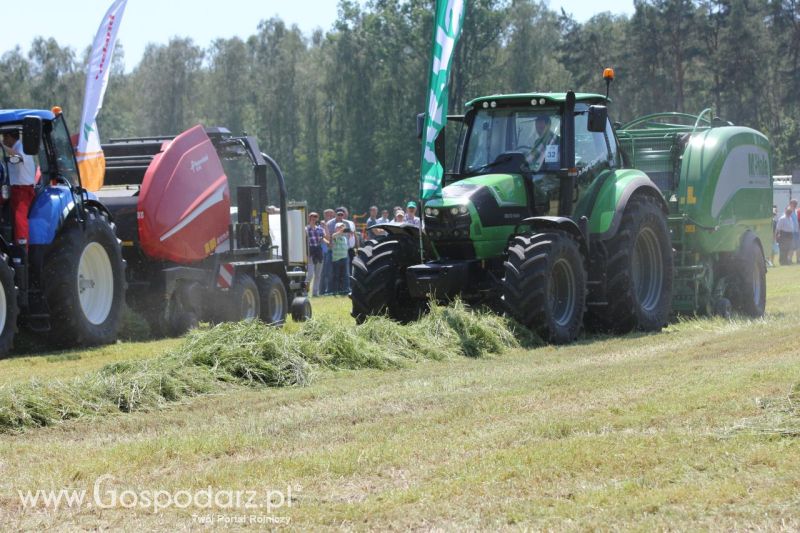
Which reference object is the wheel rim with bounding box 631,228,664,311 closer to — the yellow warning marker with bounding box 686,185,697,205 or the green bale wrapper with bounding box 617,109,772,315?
the green bale wrapper with bounding box 617,109,772,315

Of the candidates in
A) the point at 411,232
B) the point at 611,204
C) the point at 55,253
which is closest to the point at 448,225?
the point at 411,232

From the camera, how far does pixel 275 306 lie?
56.6ft

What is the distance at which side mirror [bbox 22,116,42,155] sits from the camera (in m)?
12.3

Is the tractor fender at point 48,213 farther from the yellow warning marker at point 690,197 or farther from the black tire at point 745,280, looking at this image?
the black tire at point 745,280

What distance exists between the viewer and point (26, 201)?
12.6 m

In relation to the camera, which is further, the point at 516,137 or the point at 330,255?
the point at 330,255

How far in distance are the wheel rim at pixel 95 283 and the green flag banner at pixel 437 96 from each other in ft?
12.1

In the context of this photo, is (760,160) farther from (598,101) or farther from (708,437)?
(708,437)

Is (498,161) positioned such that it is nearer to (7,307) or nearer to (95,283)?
(95,283)

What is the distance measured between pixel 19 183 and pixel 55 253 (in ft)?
2.64

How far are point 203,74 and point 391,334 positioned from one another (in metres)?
66.8

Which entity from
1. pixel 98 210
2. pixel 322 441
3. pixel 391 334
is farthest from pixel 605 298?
pixel 322 441

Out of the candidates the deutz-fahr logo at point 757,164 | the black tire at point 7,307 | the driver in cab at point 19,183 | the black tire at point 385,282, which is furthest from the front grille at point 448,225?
the deutz-fahr logo at point 757,164

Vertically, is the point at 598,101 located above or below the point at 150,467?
above
